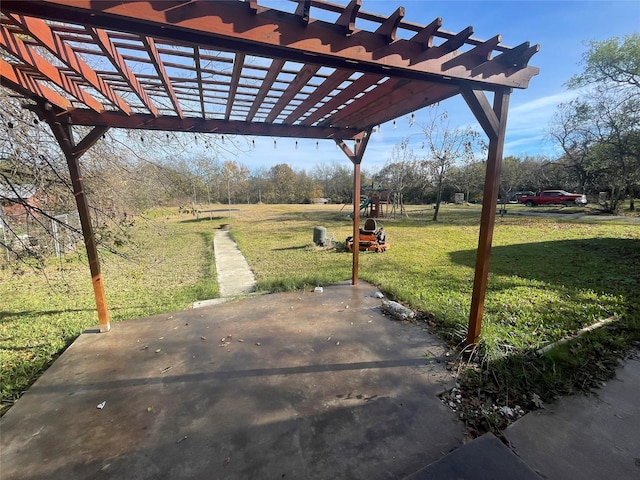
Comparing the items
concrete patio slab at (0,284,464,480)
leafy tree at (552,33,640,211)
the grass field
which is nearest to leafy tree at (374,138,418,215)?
leafy tree at (552,33,640,211)

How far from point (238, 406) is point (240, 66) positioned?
2.52 m

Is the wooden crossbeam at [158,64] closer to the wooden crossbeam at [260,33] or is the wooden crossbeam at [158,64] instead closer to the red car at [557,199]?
the wooden crossbeam at [260,33]

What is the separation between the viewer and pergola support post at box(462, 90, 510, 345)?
2.20 meters

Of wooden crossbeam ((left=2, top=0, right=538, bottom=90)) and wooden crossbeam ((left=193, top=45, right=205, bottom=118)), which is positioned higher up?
wooden crossbeam ((left=193, top=45, right=205, bottom=118))

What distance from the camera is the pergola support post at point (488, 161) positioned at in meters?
2.20

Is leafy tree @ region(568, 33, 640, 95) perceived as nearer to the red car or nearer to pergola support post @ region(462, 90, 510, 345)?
the red car

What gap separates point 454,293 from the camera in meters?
4.36

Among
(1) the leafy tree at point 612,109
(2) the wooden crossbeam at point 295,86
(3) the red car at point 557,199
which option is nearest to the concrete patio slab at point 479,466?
(2) the wooden crossbeam at point 295,86

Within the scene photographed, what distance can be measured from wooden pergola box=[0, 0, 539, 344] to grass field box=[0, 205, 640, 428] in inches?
22.6

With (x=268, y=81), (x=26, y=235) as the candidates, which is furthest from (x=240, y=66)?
(x=26, y=235)

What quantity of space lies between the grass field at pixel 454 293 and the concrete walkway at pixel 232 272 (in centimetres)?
24

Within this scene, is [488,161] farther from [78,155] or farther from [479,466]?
[78,155]

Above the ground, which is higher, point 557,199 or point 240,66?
point 240,66

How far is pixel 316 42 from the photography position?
1551mm
